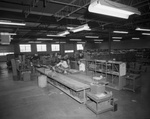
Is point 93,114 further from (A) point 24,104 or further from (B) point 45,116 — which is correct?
(A) point 24,104

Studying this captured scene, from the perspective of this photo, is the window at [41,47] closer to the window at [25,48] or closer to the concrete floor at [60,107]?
the window at [25,48]

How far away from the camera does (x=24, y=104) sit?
4012mm

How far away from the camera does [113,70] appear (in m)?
5.67

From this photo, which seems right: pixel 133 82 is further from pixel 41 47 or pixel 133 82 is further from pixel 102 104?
pixel 41 47

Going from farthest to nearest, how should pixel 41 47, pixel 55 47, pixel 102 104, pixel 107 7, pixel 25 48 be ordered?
pixel 55 47 → pixel 41 47 → pixel 25 48 → pixel 102 104 → pixel 107 7

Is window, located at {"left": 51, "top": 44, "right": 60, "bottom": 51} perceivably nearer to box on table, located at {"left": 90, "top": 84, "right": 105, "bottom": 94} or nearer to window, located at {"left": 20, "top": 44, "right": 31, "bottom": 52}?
window, located at {"left": 20, "top": 44, "right": 31, "bottom": 52}

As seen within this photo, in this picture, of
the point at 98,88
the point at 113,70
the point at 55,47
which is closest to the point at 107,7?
the point at 98,88

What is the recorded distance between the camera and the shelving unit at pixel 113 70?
501 cm

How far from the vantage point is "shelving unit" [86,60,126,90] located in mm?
5008

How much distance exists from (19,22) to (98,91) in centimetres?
451

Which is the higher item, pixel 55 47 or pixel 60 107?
pixel 55 47

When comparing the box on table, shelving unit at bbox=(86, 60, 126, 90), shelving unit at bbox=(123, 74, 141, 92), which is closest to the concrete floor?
shelving unit at bbox=(123, 74, 141, 92)

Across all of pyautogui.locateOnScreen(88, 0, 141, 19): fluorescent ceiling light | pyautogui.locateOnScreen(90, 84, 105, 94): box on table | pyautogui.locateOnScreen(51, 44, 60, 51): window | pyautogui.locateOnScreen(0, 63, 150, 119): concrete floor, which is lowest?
pyautogui.locateOnScreen(0, 63, 150, 119): concrete floor

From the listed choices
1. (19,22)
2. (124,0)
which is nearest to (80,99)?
(19,22)
